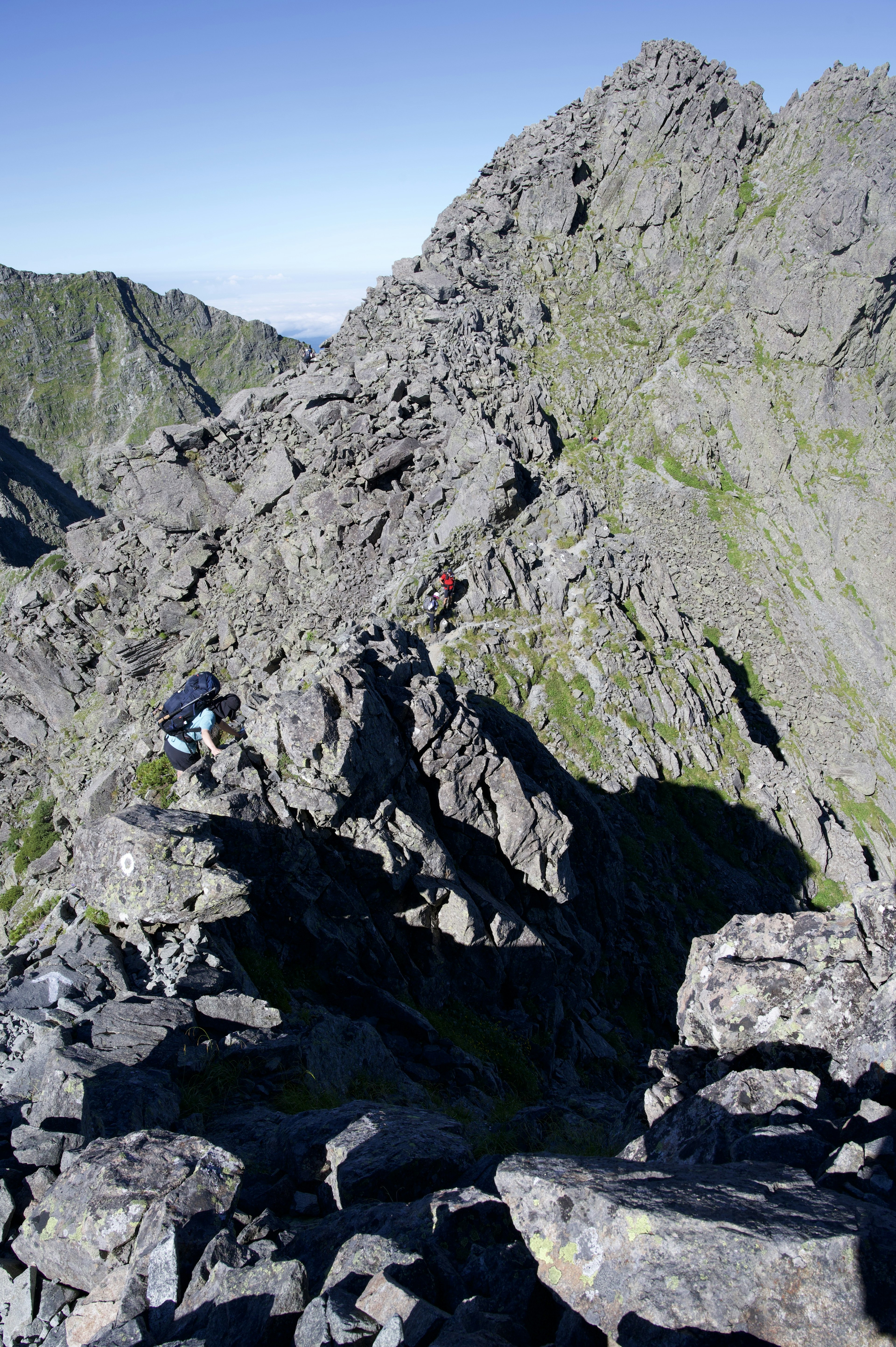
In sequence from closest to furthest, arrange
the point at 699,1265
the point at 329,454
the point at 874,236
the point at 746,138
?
the point at 699,1265 < the point at 329,454 < the point at 874,236 < the point at 746,138

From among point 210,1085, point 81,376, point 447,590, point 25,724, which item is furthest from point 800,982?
point 81,376

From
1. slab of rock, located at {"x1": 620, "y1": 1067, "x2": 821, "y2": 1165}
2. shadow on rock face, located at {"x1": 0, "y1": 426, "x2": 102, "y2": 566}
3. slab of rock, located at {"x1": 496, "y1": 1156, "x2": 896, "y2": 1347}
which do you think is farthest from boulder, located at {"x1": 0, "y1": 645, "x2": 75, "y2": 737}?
slab of rock, located at {"x1": 496, "y1": 1156, "x2": 896, "y2": 1347}

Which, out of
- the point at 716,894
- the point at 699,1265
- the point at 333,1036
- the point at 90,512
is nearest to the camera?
the point at 699,1265

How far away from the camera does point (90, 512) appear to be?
117 meters

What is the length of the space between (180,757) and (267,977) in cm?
649

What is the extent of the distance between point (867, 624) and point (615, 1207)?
54107 millimetres

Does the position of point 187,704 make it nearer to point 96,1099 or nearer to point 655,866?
point 96,1099

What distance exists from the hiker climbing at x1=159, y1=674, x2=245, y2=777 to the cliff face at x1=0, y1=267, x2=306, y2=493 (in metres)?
121

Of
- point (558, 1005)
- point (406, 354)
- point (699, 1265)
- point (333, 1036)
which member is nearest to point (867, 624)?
point (406, 354)

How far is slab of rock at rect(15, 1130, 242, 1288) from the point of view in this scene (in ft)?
21.4

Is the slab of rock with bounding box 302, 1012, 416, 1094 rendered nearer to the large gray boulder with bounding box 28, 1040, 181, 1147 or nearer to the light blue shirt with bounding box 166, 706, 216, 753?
Result: the large gray boulder with bounding box 28, 1040, 181, 1147

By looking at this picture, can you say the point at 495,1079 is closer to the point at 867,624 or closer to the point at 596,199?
the point at 867,624

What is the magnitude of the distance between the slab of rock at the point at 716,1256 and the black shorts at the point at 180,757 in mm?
13484

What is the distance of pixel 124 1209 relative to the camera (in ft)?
22.1
